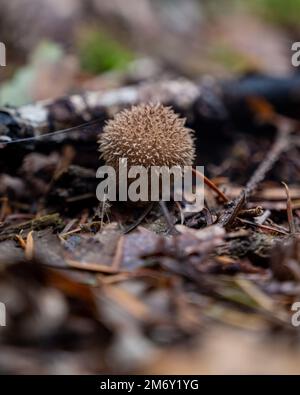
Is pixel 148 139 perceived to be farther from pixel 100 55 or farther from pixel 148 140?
pixel 100 55

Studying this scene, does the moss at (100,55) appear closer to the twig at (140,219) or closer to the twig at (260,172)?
the twig at (260,172)

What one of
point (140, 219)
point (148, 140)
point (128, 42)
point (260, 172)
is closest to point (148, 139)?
point (148, 140)

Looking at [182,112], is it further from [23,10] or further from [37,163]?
[23,10]

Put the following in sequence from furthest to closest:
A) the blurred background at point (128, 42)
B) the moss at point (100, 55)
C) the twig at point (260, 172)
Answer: the moss at point (100, 55), the blurred background at point (128, 42), the twig at point (260, 172)

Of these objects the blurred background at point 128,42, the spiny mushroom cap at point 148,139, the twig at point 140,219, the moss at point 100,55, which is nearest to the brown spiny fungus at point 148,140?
the spiny mushroom cap at point 148,139

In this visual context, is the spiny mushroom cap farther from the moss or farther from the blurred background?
the moss

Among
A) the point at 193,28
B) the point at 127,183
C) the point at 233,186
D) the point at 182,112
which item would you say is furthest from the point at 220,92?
the point at 193,28

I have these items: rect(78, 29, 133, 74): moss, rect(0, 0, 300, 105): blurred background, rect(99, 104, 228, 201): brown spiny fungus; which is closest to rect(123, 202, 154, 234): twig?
rect(99, 104, 228, 201): brown spiny fungus
